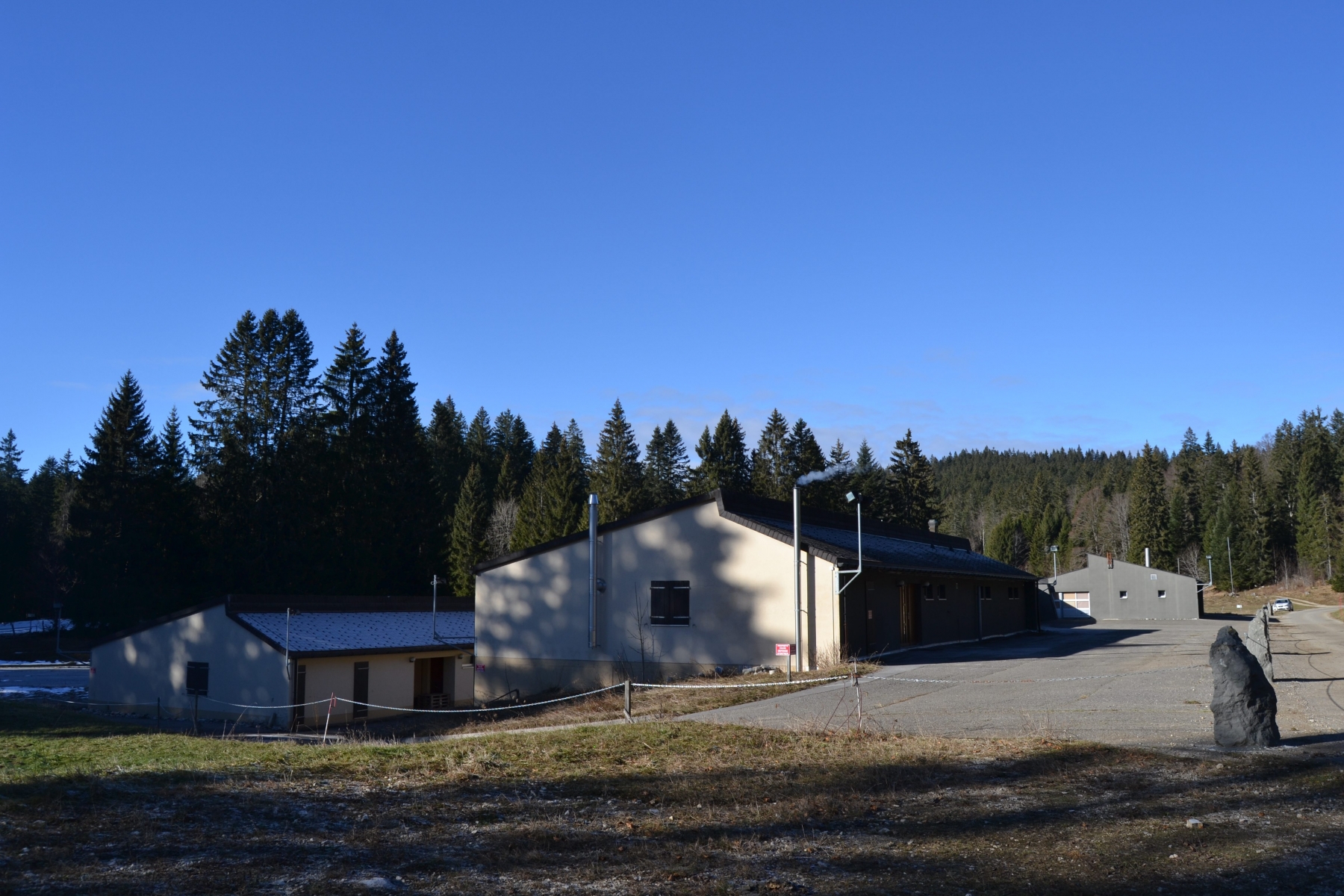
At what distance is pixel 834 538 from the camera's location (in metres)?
33.0

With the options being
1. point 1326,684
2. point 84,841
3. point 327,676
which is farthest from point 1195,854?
point 327,676

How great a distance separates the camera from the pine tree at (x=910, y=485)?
270 feet

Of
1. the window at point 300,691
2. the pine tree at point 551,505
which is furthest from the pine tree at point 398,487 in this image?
the window at point 300,691

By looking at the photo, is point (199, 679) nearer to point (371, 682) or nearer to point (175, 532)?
point (371, 682)

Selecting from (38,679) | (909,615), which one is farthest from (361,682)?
(38,679)

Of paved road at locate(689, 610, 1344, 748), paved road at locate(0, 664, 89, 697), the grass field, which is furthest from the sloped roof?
the grass field

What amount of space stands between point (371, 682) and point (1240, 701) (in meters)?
27.4

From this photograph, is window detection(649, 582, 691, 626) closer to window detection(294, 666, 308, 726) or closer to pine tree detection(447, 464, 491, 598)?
window detection(294, 666, 308, 726)

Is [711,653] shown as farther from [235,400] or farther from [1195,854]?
[235,400]

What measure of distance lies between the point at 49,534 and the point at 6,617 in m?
6.71

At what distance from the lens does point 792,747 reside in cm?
1207

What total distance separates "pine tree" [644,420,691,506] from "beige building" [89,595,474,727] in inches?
1817

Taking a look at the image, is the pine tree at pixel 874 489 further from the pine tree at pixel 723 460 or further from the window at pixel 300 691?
the window at pixel 300 691

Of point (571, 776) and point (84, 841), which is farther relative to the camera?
point (571, 776)
